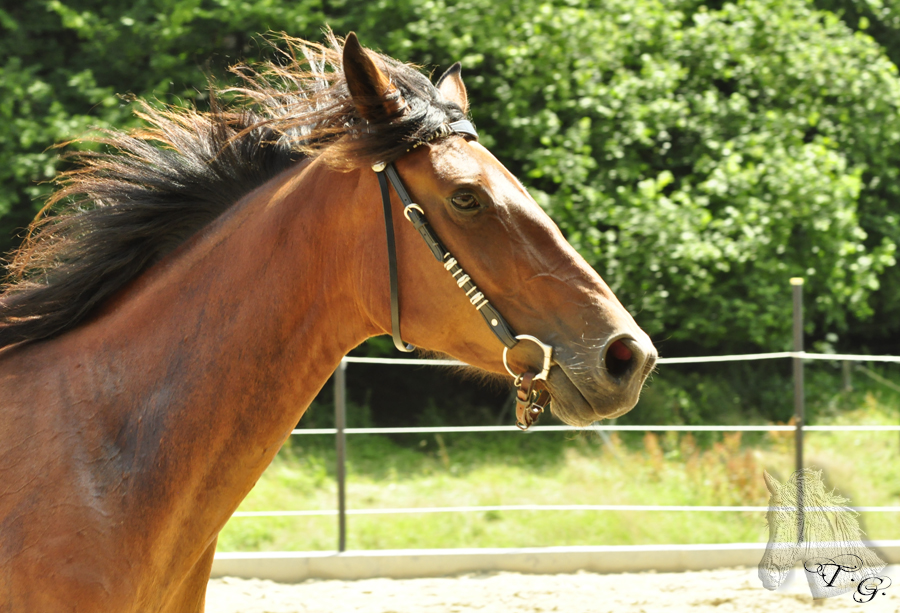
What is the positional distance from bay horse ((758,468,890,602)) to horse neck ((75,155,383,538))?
3.17 metres

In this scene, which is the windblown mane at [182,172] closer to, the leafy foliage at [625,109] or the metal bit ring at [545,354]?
the metal bit ring at [545,354]

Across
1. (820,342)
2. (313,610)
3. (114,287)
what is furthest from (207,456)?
(820,342)

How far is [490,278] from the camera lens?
1725 millimetres

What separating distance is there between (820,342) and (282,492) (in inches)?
314

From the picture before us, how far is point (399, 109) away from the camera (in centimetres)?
178

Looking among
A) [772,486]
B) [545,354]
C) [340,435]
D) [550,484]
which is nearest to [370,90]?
[545,354]

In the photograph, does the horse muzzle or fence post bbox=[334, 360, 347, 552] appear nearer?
the horse muzzle

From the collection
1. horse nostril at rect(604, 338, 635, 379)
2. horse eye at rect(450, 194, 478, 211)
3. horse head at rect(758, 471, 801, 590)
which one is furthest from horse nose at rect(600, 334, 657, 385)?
horse head at rect(758, 471, 801, 590)

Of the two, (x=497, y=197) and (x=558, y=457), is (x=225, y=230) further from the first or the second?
(x=558, y=457)

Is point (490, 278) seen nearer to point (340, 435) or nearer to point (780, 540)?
point (780, 540)

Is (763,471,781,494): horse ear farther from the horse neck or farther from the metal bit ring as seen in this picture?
the horse neck

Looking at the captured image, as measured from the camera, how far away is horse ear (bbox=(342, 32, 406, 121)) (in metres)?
1.74

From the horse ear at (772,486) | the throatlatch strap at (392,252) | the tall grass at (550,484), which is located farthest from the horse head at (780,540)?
the throatlatch strap at (392,252)

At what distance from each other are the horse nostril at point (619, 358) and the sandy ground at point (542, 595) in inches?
122
